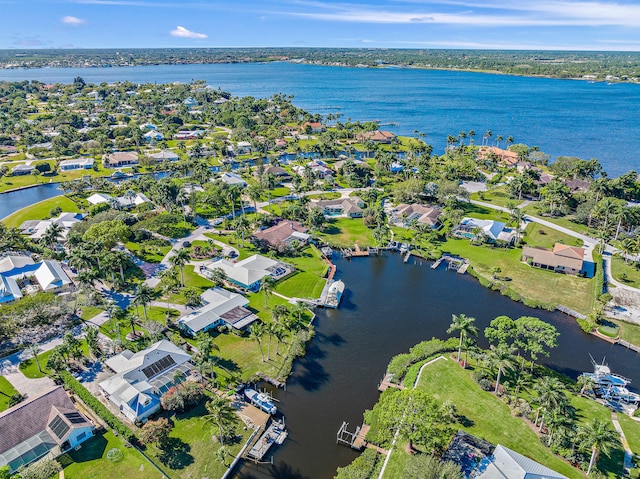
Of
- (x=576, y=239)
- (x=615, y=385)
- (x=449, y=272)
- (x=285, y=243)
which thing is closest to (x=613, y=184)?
(x=576, y=239)

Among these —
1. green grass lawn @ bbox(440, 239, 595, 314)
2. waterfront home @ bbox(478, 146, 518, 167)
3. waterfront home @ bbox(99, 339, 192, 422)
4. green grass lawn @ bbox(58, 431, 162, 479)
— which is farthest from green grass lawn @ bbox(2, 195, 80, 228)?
waterfront home @ bbox(478, 146, 518, 167)

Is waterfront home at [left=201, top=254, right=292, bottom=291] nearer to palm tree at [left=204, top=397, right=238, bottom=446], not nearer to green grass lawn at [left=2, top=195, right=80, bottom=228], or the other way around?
palm tree at [left=204, top=397, right=238, bottom=446]

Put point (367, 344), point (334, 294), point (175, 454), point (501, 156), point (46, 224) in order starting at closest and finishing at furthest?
point (175, 454) < point (367, 344) < point (334, 294) < point (46, 224) < point (501, 156)

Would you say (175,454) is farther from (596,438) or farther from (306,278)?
(596,438)

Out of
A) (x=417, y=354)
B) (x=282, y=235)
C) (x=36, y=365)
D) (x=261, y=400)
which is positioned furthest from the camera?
(x=282, y=235)

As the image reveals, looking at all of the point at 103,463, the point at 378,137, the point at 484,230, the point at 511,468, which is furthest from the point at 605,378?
the point at 378,137

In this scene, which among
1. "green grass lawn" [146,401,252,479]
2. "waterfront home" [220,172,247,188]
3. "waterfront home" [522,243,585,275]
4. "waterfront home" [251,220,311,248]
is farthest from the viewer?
"waterfront home" [220,172,247,188]
